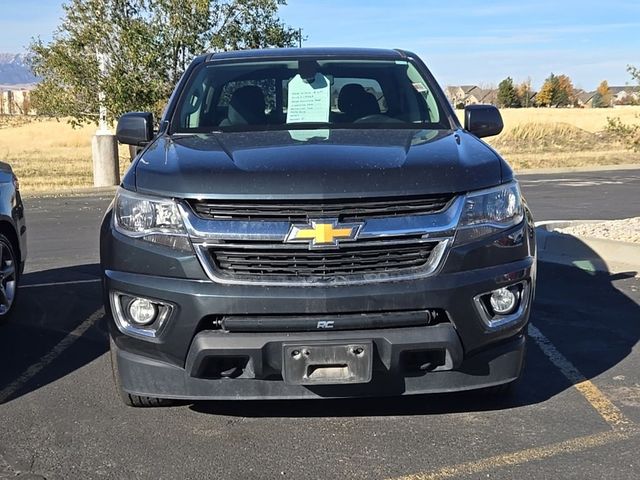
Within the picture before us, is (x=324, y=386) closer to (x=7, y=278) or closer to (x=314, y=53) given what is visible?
(x=314, y=53)

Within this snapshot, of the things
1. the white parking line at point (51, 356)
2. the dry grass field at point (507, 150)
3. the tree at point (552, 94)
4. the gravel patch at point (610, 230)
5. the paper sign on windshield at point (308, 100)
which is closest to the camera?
the white parking line at point (51, 356)

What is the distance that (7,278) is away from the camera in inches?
235

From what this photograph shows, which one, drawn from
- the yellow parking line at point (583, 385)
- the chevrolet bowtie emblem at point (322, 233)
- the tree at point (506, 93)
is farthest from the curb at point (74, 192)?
the tree at point (506, 93)

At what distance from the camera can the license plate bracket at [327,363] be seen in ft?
11.0

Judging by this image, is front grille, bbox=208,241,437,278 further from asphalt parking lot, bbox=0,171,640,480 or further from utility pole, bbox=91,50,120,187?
utility pole, bbox=91,50,120,187

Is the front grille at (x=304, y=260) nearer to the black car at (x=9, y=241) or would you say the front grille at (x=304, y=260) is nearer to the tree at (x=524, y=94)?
the black car at (x=9, y=241)

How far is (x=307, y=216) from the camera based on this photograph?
3.38 meters

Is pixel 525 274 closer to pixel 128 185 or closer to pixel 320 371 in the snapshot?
pixel 320 371

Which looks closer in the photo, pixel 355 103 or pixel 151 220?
pixel 151 220

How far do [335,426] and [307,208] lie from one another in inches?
45.7

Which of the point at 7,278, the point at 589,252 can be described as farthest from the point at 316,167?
the point at 589,252

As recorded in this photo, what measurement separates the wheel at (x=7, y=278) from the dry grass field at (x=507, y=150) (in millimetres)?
9650

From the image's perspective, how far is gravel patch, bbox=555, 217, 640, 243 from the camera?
8188 millimetres

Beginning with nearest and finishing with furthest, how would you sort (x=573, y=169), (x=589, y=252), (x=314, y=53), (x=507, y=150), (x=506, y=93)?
(x=314, y=53)
(x=589, y=252)
(x=573, y=169)
(x=507, y=150)
(x=506, y=93)
